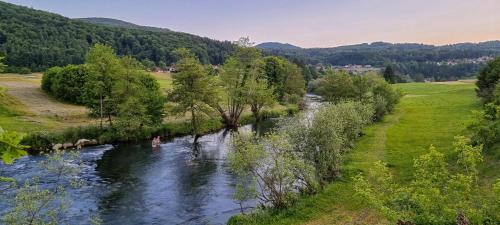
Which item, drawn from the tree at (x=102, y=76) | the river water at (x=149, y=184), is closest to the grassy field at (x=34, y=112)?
the tree at (x=102, y=76)

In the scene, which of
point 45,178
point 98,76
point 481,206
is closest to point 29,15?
point 98,76

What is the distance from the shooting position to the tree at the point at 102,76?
5438 cm

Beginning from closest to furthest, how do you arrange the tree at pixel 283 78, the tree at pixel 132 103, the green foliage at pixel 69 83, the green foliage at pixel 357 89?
the tree at pixel 132 103 < the green foliage at pixel 69 83 < the green foliage at pixel 357 89 < the tree at pixel 283 78

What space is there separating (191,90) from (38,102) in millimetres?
30309

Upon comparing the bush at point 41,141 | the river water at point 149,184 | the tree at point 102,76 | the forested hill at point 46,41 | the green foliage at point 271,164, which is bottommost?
the river water at point 149,184

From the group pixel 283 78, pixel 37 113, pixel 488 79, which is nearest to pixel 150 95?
pixel 37 113

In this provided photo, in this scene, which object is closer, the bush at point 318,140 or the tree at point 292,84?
the bush at point 318,140

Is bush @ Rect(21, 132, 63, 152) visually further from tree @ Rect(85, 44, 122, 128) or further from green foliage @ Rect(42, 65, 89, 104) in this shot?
green foliage @ Rect(42, 65, 89, 104)

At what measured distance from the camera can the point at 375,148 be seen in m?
45.0

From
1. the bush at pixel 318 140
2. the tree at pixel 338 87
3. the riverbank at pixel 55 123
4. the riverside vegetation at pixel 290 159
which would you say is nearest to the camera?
the riverside vegetation at pixel 290 159

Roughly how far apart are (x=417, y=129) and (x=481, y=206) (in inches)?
1719

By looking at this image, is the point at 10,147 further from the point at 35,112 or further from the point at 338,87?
the point at 338,87

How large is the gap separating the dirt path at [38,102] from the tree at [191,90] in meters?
18.1

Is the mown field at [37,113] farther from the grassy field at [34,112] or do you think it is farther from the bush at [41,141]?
the bush at [41,141]
